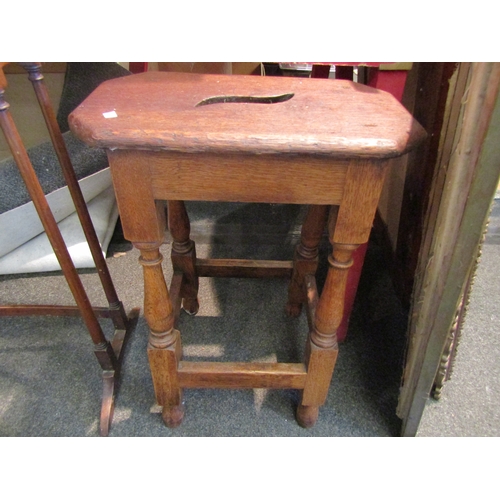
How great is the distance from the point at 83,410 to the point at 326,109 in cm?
83

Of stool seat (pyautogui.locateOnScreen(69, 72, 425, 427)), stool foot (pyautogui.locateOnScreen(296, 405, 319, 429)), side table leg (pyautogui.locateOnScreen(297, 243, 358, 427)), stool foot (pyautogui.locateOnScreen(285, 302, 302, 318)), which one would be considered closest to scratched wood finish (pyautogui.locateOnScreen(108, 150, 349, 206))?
stool seat (pyautogui.locateOnScreen(69, 72, 425, 427))

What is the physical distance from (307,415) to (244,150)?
2.05ft

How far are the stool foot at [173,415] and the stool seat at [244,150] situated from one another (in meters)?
0.12

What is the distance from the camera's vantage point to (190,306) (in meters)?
1.15

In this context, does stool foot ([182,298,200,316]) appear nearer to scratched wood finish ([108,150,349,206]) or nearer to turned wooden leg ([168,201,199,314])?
turned wooden leg ([168,201,199,314])

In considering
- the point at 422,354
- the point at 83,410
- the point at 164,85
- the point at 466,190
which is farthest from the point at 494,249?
the point at 83,410

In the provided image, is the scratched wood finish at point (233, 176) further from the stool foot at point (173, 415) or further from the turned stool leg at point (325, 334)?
the stool foot at point (173, 415)

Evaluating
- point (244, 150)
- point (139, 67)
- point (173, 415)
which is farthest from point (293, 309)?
point (139, 67)

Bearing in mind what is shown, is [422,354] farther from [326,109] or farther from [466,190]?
[326,109]

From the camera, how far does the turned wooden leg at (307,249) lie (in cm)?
97

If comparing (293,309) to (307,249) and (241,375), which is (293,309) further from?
(241,375)

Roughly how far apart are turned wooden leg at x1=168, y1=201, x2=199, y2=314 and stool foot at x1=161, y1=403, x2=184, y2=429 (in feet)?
1.04

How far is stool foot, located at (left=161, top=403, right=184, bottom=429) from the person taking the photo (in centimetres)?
86

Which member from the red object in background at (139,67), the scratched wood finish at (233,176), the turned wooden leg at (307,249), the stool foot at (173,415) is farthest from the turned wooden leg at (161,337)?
the red object in background at (139,67)
